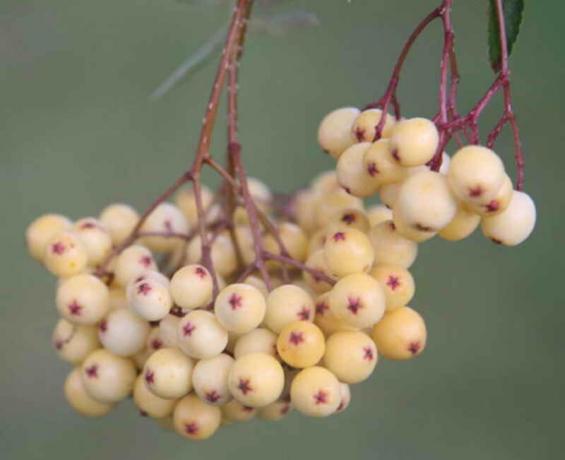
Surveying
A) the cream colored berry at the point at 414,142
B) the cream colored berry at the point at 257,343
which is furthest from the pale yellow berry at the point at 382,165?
the cream colored berry at the point at 257,343

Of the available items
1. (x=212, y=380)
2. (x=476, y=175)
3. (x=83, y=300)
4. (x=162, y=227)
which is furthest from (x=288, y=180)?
(x=476, y=175)

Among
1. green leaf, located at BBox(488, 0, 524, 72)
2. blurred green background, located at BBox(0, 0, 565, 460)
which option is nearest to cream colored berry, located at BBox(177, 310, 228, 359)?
green leaf, located at BBox(488, 0, 524, 72)

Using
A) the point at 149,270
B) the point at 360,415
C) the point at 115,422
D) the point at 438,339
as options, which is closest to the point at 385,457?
the point at 360,415

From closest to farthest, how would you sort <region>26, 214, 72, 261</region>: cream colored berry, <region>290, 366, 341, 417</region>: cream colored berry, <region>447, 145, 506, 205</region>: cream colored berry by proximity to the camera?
<region>447, 145, 506, 205</region>: cream colored berry < <region>290, 366, 341, 417</region>: cream colored berry < <region>26, 214, 72, 261</region>: cream colored berry

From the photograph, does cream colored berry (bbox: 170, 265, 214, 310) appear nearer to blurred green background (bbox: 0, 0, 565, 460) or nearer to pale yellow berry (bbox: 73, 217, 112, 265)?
pale yellow berry (bbox: 73, 217, 112, 265)

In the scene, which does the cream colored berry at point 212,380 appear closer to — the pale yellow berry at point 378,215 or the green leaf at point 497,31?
the pale yellow berry at point 378,215

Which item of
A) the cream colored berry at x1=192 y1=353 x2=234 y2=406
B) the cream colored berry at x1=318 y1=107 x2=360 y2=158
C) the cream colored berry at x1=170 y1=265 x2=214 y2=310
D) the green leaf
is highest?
the green leaf

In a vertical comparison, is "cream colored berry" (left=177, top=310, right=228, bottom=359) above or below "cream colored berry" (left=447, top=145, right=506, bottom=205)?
below

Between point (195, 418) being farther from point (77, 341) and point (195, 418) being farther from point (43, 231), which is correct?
point (43, 231)
